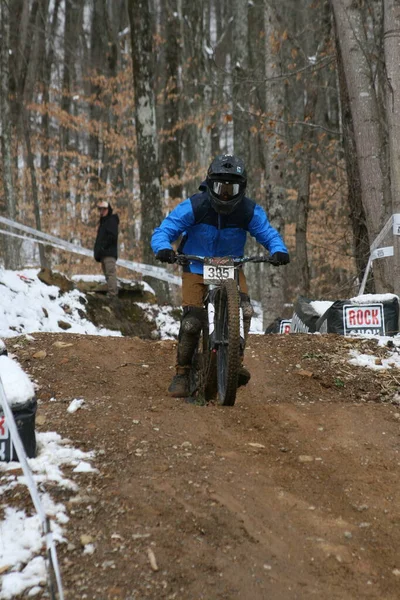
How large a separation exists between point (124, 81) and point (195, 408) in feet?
73.6

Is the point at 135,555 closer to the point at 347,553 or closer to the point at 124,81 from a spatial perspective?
the point at 347,553

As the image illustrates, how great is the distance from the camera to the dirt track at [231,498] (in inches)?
108

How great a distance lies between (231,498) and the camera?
344 centimetres

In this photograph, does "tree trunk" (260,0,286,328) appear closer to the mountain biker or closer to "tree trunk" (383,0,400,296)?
"tree trunk" (383,0,400,296)

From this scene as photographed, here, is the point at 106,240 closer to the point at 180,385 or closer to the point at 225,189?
the point at 180,385

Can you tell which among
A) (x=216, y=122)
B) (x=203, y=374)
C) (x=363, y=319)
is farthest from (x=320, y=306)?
(x=216, y=122)

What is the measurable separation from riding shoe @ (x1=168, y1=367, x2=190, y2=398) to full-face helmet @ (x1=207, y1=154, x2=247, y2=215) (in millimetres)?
1640

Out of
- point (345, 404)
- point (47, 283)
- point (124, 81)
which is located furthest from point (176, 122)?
point (345, 404)

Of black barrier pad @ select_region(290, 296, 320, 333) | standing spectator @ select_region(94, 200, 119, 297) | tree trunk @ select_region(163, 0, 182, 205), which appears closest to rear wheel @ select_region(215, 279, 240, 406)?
black barrier pad @ select_region(290, 296, 320, 333)

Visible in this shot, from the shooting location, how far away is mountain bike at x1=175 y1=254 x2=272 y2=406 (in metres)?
4.98

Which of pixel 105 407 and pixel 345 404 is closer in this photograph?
pixel 105 407

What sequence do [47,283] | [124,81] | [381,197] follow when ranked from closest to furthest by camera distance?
[381,197] < [47,283] < [124,81]

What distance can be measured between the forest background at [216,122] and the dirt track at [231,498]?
169 inches

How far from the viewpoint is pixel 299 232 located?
51.8 ft
